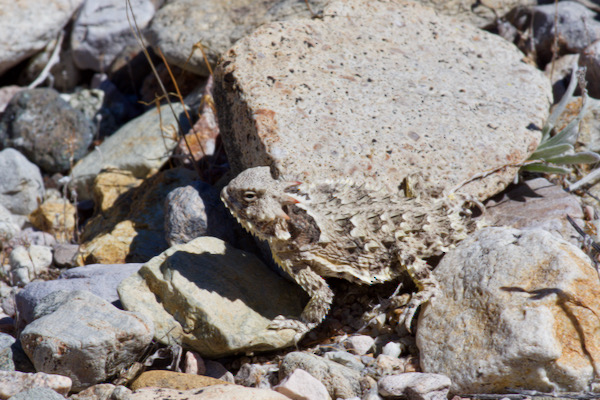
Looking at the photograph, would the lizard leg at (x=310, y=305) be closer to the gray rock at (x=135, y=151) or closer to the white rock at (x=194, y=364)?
the white rock at (x=194, y=364)

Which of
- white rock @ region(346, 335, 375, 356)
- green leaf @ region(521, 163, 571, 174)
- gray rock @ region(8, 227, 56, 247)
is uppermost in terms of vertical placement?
green leaf @ region(521, 163, 571, 174)

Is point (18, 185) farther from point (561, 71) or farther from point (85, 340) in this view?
point (561, 71)

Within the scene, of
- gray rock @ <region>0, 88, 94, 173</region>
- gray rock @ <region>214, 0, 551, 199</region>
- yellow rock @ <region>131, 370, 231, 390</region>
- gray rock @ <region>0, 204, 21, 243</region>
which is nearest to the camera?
yellow rock @ <region>131, 370, 231, 390</region>

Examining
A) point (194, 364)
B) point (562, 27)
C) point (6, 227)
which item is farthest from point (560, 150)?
point (6, 227)

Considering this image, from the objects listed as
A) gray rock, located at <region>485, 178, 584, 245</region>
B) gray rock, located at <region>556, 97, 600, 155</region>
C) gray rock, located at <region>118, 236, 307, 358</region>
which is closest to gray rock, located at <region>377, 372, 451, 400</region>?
gray rock, located at <region>118, 236, 307, 358</region>

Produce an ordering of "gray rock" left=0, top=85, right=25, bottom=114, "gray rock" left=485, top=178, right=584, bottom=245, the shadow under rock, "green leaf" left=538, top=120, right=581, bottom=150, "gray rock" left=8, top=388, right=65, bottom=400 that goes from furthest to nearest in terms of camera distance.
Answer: "gray rock" left=0, top=85, right=25, bottom=114 < "green leaf" left=538, top=120, right=581, bottom=150 < "gray rock" left=485, top=178, right=584, bottom=245 < the shadow under rock < "gray rock" left=8, top=388, right=65, bottom=400

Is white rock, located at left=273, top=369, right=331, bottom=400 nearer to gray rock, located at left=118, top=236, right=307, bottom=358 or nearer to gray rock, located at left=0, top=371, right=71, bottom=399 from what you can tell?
gray rock, located at left=118, top=236, right=307, bottom=358

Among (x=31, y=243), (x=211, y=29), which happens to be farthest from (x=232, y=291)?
(x=211, y=29)

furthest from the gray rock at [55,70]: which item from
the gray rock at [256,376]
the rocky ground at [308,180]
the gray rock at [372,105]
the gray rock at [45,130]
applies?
the gray rock at [256,376]
